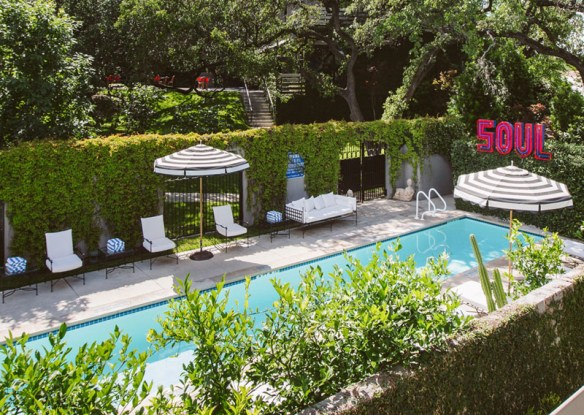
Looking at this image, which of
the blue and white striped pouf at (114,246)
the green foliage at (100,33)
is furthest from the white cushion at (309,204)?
the green foliage at (100,33)

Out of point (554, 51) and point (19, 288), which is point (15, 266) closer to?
point (19, 288)

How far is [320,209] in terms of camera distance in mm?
17422

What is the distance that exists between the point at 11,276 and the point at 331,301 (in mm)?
10256

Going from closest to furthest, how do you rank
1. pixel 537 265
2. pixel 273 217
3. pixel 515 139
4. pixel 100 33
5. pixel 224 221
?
pixel 537 265
pixel 224 221
pixel 273 217
pixel 515 139
pixel 100 33

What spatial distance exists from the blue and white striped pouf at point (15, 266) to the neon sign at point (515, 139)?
48.2 ft

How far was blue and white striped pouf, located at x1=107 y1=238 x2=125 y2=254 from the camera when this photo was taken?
1362cm

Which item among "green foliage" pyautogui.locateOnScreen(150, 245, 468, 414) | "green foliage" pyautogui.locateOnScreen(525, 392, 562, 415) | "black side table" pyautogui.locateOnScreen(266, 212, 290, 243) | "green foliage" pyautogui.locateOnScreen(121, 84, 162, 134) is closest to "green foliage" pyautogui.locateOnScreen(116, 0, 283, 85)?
"green foliage" pyautogui.locateOnScreen(121, 84, 162, 134)

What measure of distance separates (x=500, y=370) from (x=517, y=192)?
579 cm

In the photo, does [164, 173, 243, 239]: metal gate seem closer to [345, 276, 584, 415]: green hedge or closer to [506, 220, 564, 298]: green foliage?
[506, 220, 564, 298]: green foliage

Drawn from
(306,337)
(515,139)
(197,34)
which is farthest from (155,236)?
(197,34)

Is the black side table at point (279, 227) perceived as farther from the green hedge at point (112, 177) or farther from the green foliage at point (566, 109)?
the green foliage at point (566, 109)

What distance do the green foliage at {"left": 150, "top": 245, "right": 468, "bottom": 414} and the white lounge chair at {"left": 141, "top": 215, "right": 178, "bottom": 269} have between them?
29.2 feet

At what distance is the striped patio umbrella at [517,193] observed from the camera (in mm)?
10594

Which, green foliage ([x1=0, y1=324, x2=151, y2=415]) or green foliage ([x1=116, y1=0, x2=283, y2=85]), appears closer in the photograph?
green foliage ([x1=0, y1=324, x2=151, y2=415])
